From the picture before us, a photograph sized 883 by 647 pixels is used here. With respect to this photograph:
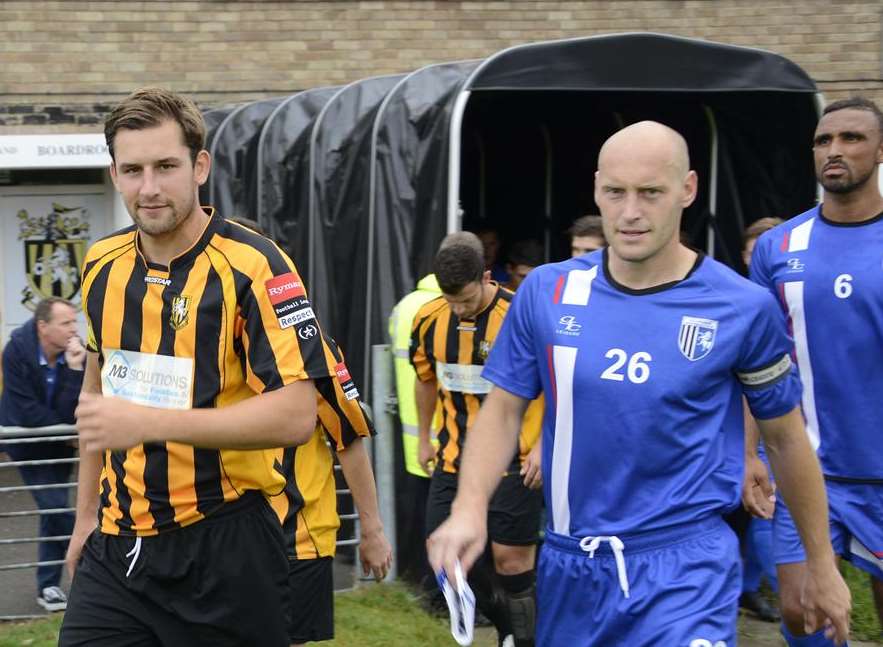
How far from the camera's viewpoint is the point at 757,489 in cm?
486

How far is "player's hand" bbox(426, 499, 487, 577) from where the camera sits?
303cm

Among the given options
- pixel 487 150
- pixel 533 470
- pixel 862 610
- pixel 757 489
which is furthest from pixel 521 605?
pixel 487 150

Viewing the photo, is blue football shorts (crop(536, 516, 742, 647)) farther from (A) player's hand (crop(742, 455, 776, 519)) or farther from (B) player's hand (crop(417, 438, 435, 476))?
(B) player's hand (crop(417, 438, 435, 476))

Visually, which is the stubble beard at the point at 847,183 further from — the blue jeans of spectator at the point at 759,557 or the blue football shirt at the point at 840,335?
the blue jeans of spectator at the point at 759,557

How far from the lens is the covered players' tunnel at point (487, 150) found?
772cm

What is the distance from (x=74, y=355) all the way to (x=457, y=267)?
8.89ft

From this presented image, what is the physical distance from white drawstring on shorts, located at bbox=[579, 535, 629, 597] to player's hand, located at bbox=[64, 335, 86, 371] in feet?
A: 16.1

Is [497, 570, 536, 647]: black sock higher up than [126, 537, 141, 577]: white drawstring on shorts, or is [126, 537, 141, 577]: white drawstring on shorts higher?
[126, 537, 141, 577]: white drawstring on shorts

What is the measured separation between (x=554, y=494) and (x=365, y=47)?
12.2 m

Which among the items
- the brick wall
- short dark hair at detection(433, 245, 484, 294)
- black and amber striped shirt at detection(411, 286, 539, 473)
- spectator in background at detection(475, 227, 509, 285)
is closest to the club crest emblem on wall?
the brick wall

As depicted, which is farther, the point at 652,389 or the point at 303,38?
the point at 303,38

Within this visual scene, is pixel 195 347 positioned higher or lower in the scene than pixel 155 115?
lower

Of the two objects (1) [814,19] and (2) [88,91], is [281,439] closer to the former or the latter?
(2) [88,91]

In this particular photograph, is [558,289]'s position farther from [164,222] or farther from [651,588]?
[164,222]
